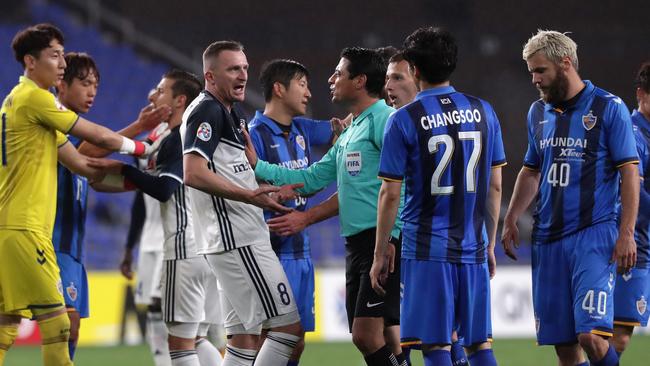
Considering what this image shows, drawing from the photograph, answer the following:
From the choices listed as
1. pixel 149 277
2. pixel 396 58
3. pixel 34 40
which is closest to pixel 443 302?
pixel 396 58

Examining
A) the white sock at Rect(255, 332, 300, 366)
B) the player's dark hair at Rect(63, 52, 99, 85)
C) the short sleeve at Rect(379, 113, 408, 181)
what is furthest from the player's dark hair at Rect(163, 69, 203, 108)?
the short sleeve at Rect(379, 113, 408, 181)

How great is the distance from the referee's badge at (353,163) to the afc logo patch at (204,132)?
90 cm

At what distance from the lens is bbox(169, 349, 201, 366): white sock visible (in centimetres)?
682

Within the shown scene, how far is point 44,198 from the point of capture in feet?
19.5

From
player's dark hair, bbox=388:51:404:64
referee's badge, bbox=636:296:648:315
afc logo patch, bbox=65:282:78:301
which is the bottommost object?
referee's badge, bbox=636:296:648:315

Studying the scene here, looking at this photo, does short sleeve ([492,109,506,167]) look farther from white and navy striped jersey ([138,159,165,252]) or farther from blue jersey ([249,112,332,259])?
white and navy striped jersey ([138,159,165,252])

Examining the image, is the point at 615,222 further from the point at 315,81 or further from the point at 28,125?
the point at 315,81

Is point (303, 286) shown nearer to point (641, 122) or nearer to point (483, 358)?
point (483, 358)

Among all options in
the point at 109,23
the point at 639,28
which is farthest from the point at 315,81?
the point at 639,28

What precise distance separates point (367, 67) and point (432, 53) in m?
1.14

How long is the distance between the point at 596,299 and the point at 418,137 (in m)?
1.44

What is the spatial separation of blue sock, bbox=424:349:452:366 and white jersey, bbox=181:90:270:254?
1269 mm

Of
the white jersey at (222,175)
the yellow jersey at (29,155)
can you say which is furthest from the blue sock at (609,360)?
the yellow jersey at (29,155)

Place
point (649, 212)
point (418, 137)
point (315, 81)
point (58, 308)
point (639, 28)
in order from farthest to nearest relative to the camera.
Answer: point (639, 28) < point (315, 81) < point (649, 212) < point (58, 308) < point (418, 137)
